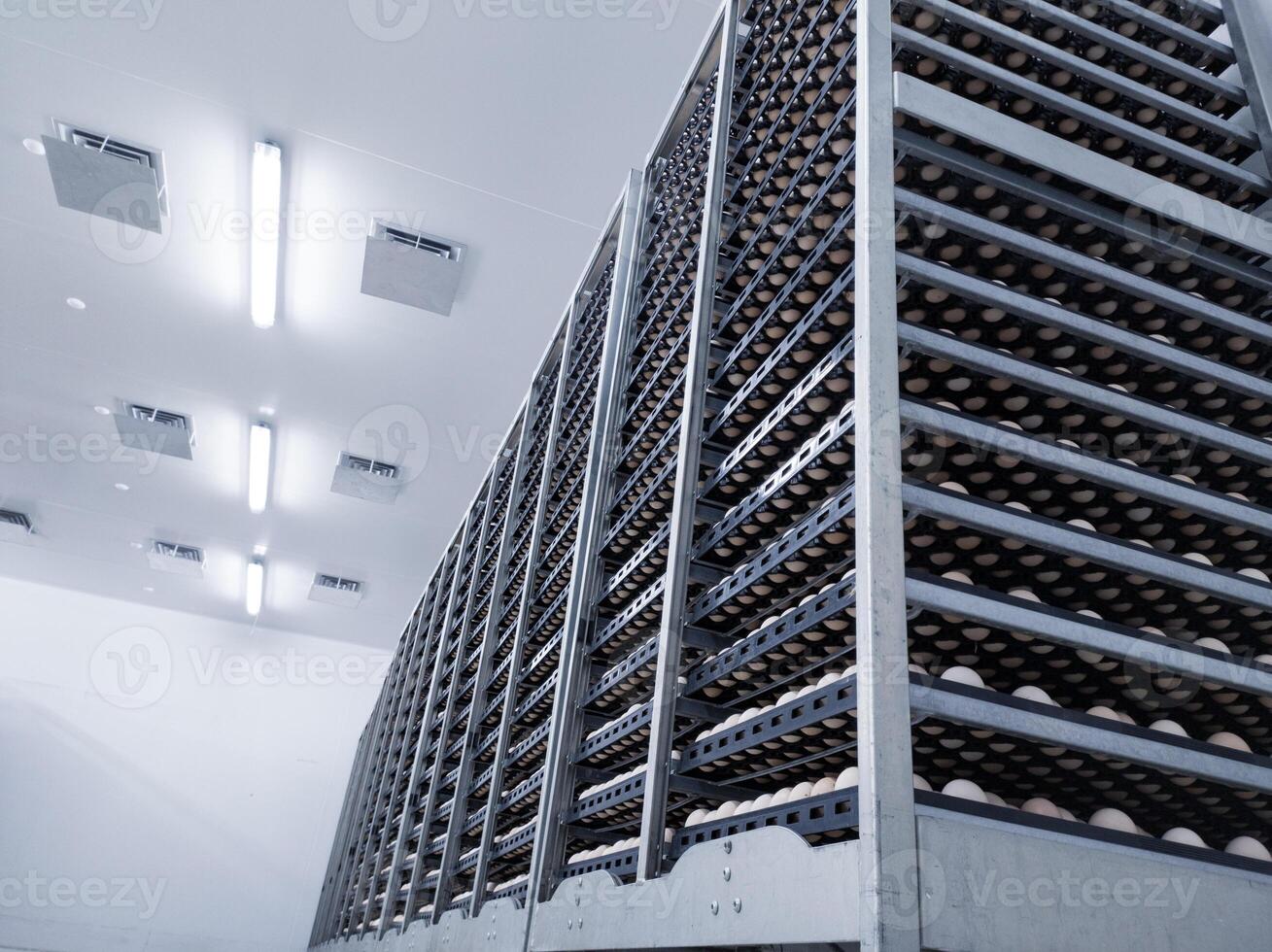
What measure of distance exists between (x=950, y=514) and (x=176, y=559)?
1109 cm

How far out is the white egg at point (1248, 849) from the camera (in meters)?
1.52

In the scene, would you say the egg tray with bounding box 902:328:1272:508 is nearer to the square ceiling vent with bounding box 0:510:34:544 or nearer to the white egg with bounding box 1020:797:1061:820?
the white egg with bounding box 1020:797:1061:820

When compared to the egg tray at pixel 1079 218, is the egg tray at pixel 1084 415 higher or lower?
lower

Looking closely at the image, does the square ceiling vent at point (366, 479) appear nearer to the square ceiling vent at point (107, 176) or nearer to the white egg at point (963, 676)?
the square ceiling vent at point (107, 176)

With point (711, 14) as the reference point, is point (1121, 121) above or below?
below

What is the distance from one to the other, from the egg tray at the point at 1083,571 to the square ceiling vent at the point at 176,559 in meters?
10.6

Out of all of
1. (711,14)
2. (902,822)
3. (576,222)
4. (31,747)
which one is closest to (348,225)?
(576,222)

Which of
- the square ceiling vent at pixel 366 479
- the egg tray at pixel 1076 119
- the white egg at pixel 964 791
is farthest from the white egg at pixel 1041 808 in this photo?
the square ceiling vent at pixel 366 479

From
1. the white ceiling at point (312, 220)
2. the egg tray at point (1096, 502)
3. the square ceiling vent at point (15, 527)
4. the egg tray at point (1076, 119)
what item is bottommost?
the egg tray at point (1096, 502)

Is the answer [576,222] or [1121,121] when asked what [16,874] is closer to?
[576,222]

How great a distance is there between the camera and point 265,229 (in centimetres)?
578

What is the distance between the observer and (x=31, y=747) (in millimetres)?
11797

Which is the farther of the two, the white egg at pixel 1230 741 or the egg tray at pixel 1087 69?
the egg tray at pixel 1087 69

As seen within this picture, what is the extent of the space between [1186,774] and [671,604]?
3.40ft
